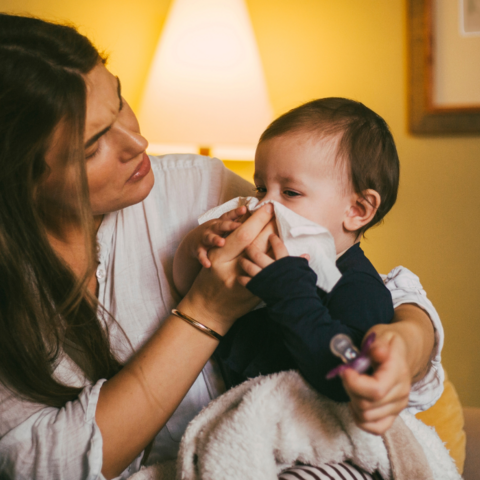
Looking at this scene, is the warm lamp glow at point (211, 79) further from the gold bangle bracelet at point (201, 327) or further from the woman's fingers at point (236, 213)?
the gold bangle bracelet at point (201, 327)

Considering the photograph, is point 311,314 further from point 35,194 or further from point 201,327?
point 35,194

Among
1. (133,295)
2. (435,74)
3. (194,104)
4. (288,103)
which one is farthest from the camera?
(288,103)

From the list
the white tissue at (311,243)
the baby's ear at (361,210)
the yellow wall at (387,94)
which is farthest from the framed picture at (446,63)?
the white tissue at (311,243)

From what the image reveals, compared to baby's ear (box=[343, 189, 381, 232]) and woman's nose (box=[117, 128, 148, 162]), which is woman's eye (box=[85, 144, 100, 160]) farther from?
baby's ear (box=[343, 189, 381, 232])

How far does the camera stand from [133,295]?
960mm

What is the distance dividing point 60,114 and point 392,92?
1.42 metres

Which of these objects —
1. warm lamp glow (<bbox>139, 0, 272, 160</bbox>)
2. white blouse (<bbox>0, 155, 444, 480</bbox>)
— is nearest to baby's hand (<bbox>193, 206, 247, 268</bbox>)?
white blouse (<bbox>0, 155, 444, 480</bbox>)

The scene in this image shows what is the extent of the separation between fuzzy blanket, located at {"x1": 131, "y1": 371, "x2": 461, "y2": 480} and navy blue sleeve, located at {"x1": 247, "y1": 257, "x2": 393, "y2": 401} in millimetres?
47

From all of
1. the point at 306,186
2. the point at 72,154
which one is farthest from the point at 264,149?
the point at 72,154

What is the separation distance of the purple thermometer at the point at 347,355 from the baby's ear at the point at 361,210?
1.28ft

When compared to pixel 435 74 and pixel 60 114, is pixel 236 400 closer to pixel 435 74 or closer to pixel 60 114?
pixel 60 114

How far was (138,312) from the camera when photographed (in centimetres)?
95

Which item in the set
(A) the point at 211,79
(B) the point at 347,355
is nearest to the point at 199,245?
(B) the point at 347,355

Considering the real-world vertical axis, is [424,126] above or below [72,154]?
below
